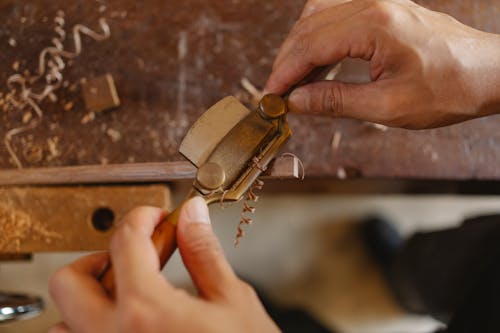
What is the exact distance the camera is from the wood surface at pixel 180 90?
2.93ft

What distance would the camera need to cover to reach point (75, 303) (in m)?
0.50

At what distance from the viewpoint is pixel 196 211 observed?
0.58m

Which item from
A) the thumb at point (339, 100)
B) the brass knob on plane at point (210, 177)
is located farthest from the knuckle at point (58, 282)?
the thumb at point (339, 100)

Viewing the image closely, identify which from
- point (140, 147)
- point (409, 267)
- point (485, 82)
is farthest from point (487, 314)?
point (140, 147)

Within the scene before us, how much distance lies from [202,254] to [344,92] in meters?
0.35

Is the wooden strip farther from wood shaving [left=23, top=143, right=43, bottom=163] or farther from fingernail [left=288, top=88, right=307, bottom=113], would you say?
fingernail [left=288, top=88, right=307, bottom=113]

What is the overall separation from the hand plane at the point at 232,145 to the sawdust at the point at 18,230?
36 cm

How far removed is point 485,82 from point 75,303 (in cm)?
66

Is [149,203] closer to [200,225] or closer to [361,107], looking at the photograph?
[200,225]

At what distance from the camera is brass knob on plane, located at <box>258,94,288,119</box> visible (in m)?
0.69

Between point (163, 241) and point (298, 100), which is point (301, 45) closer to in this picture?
point (298, 100)

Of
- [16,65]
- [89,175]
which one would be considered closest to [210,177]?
[89,175]

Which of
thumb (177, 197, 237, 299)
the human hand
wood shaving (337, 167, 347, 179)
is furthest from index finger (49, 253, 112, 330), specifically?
wood shaving (337, 167, 347, 179)

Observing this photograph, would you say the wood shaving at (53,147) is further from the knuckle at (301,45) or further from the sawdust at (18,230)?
the knuckle at (301,45)
